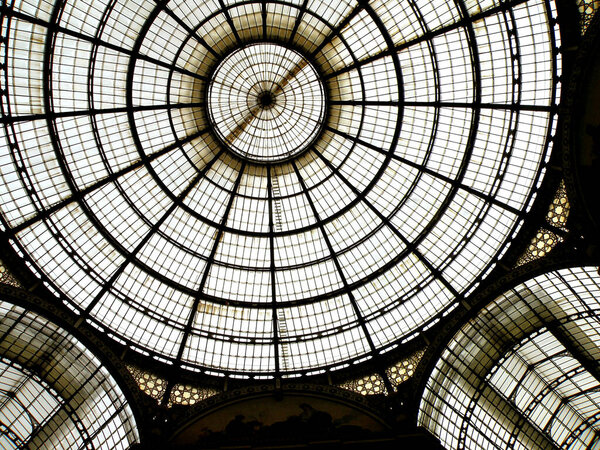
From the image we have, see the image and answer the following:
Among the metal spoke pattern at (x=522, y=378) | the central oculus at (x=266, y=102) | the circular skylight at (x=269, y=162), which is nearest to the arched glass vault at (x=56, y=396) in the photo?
the circular skylight at (x=269, y=162)

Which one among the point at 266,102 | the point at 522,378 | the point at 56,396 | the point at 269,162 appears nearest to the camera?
the point at 56,396

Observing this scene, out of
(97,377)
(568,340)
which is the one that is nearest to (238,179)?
Answer: (97,377)

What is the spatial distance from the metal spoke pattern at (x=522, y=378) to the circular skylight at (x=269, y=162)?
2.33m

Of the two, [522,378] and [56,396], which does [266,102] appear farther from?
[522,378]

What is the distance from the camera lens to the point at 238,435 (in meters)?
19.7

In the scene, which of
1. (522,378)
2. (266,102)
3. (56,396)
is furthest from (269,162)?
(522,378)

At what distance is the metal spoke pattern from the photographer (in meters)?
20.3

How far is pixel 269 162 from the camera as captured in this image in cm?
2497

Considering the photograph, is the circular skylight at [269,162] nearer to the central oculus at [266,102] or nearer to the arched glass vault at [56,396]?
the central oculus at [266,102]

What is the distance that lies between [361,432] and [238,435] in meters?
5.78

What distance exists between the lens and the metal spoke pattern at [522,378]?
20.3m

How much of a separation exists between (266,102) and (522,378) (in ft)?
67.0

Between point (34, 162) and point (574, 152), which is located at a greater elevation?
point (34, 162)

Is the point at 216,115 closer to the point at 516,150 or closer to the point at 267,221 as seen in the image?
the point at 267,221
